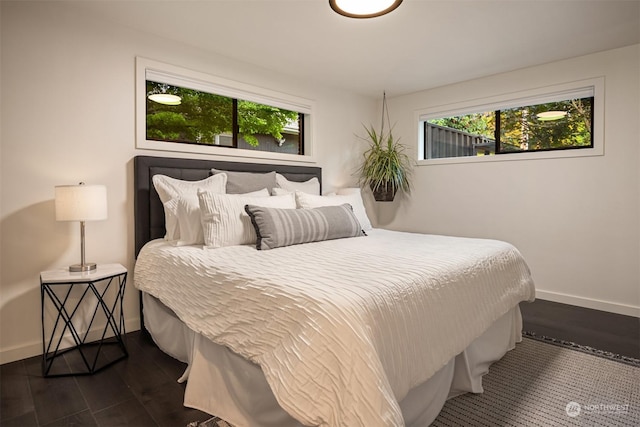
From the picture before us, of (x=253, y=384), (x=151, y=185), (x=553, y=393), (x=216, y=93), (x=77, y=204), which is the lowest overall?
(x=553, y=393)

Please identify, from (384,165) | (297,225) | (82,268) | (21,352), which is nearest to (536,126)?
(384,165)

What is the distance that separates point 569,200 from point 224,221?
130 inches

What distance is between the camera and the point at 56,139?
8.07 ft

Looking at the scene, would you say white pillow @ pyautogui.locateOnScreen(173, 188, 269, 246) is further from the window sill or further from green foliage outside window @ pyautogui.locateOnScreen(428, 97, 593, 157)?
green foliage outside window @ pyautogui.locateOnScreen(428, 97, 593, 157)

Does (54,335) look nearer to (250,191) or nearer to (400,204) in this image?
(250,191)

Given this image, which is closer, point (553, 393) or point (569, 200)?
point (553, 393)

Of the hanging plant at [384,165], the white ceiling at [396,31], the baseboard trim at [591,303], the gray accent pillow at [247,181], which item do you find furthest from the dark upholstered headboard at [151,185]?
the baseboard trim at [591,303]

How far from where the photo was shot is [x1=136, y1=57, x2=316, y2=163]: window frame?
9.32 ft

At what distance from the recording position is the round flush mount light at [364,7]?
2100 mm

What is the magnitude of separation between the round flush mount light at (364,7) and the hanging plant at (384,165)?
2.33m

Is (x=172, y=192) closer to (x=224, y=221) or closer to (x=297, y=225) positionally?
(x=224, y=221)

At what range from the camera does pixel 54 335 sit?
2.48 meters

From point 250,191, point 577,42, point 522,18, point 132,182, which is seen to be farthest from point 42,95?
point 577,42

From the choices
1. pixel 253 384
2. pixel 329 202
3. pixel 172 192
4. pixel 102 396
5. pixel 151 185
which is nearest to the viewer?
pixel 253 384
